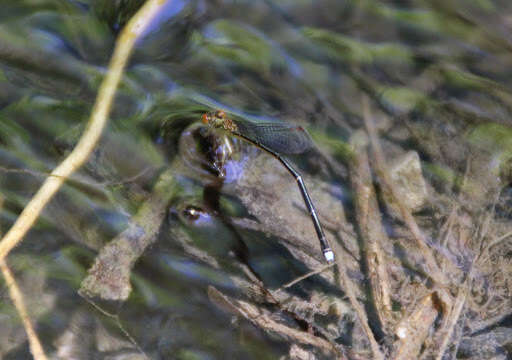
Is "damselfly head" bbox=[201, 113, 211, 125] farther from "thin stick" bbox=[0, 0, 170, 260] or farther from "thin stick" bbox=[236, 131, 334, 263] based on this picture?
"thin stick" bbox=[0, 0, 170, 260]

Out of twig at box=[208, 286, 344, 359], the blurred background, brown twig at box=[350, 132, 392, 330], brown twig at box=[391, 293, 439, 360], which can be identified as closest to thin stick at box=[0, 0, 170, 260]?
the blurred background

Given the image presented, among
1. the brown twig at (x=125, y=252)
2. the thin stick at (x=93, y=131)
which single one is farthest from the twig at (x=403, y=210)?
the thin stick at (x=93, y=131)

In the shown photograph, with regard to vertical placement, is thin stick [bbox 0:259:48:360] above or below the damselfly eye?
below

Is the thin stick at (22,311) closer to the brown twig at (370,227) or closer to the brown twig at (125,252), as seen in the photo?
the brown twig at (125,252)

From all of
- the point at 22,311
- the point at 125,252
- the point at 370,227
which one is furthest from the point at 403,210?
the point at 22,311

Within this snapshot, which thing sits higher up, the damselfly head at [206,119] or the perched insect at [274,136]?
the damselfly head at [206,119]

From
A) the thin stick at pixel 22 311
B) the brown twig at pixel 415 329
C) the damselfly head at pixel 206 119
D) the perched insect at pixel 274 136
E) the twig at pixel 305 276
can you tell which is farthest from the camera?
the damselfly head at pixel 206 119

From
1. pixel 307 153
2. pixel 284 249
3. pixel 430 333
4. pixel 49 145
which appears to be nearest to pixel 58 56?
pixel 49 145
